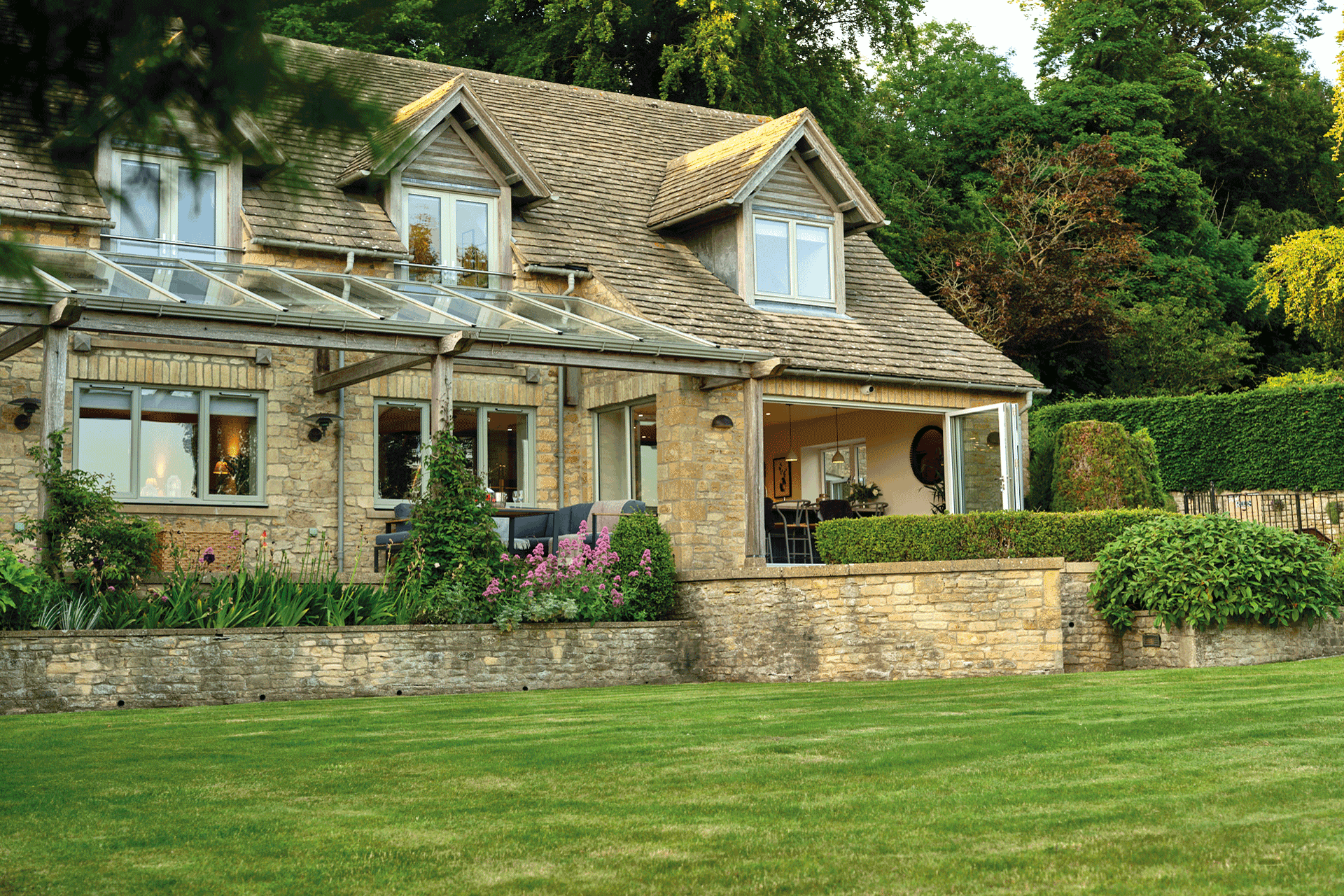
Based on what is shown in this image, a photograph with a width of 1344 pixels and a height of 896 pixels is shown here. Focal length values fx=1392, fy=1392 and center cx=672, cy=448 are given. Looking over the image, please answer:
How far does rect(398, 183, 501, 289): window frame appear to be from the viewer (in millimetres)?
17969

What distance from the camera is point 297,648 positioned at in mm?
12508

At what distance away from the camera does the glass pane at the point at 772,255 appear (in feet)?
→ 64.1

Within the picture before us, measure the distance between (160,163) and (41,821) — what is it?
353 centimetres

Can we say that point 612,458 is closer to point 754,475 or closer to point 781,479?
point 754,475

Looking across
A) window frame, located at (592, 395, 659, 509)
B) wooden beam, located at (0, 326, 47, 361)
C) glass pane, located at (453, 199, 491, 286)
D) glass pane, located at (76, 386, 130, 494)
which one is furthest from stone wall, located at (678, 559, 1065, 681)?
wooden beam, located at (0, 326, 47, 361)

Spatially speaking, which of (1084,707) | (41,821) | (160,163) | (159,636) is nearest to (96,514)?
(159,636)

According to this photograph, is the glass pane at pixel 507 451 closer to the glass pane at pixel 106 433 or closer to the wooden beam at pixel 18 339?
the glass pane at pixel 106 433

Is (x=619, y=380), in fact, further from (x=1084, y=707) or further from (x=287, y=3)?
(x=287, y=3)

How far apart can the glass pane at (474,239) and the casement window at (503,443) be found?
5.87 feet

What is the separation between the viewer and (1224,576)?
12.9 meters

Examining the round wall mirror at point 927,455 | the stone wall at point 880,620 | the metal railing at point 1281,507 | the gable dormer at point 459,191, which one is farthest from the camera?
the metal railing at point 1281,507

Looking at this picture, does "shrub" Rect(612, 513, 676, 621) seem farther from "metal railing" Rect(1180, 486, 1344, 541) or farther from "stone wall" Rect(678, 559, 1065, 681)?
"metal railing" Rect(1180, 486, 1344, 541)

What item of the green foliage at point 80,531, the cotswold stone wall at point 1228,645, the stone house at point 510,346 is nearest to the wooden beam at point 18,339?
the stone house at point 510,346

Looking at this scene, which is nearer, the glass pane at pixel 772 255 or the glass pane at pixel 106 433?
the glass pane at pixel 106 433
